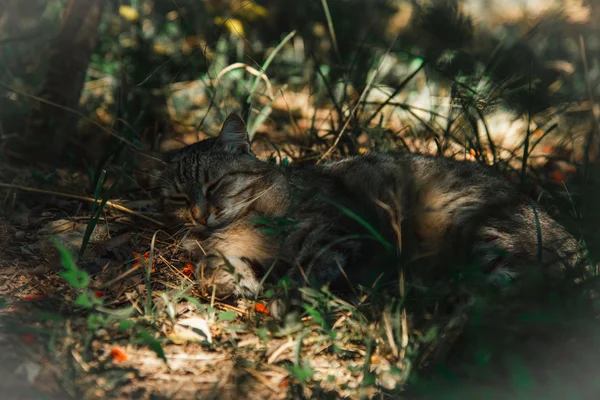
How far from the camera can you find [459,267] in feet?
7.47

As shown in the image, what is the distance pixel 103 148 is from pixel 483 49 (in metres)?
3.29

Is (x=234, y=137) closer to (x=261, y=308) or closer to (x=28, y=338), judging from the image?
(x=261, y=308)

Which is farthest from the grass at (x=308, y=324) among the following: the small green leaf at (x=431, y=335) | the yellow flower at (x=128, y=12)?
the yellow flower at (x=128, y=12)

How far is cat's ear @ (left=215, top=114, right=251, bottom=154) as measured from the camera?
3232mm

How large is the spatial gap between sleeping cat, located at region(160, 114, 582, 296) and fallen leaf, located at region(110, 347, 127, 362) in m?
0.59

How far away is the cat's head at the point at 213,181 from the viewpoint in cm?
312

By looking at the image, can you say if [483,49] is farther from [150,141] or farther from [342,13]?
[150,141]

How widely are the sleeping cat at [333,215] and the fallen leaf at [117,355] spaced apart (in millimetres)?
595

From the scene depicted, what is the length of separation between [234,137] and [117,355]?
149 cm

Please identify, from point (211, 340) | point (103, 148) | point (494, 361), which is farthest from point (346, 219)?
point (103, 148)

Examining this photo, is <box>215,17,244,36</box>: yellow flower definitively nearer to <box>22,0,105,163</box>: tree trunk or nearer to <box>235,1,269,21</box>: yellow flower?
<box>235,1,269,21</box>: yellow flower

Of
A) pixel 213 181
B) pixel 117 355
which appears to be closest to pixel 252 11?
pixel 213 181

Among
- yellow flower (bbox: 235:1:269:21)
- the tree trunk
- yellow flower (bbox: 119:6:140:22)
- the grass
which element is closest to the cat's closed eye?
the grass

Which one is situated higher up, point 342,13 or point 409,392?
point 342,13
